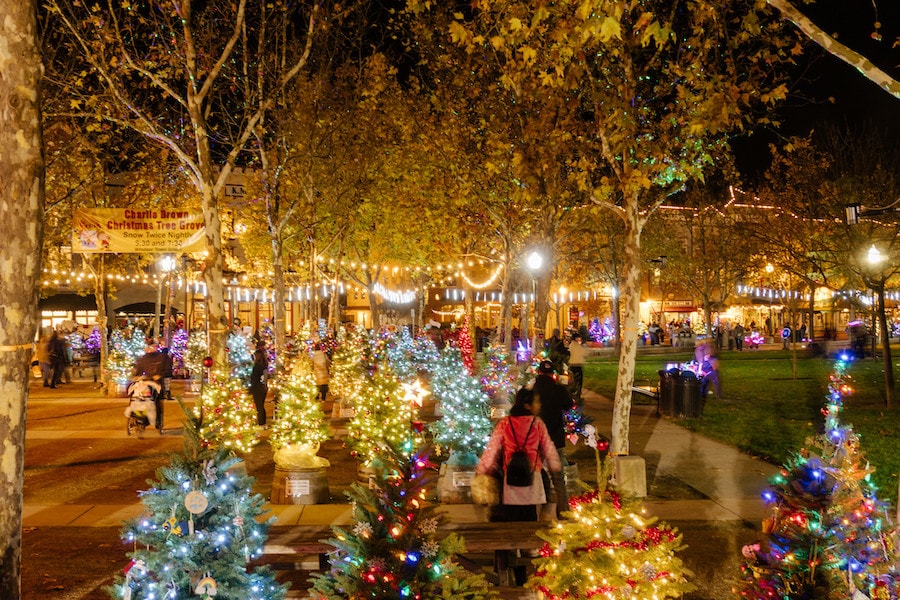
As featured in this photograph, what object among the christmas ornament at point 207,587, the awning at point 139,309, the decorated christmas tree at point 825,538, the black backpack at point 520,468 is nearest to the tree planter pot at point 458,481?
the black backpack at point 520,468

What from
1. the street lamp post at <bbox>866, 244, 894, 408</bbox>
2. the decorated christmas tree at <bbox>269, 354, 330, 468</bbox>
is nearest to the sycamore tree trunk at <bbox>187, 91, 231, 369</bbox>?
the decorated christmas tree at <bbox>269, 354, 330, 468</bbox>

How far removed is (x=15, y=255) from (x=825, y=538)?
4738 millimetres

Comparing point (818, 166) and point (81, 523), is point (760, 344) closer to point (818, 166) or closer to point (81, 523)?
point (818, 166)

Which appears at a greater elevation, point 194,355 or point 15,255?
point 15,255

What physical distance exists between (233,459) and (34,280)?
4.93ft

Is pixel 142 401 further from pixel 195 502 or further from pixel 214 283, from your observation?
pixel 195 502

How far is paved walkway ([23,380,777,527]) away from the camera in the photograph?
339 inches

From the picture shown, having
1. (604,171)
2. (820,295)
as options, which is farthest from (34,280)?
(820,295)

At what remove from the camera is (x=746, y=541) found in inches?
Result: 310

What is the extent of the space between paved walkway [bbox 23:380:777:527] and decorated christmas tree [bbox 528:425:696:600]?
125 inches

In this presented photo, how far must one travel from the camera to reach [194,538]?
13.6 ft

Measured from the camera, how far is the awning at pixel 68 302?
37.0 meters

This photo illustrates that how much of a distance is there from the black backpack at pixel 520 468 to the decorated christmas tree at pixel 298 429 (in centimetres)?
362

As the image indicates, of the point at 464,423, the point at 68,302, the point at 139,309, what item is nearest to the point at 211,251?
the point at 464,423
